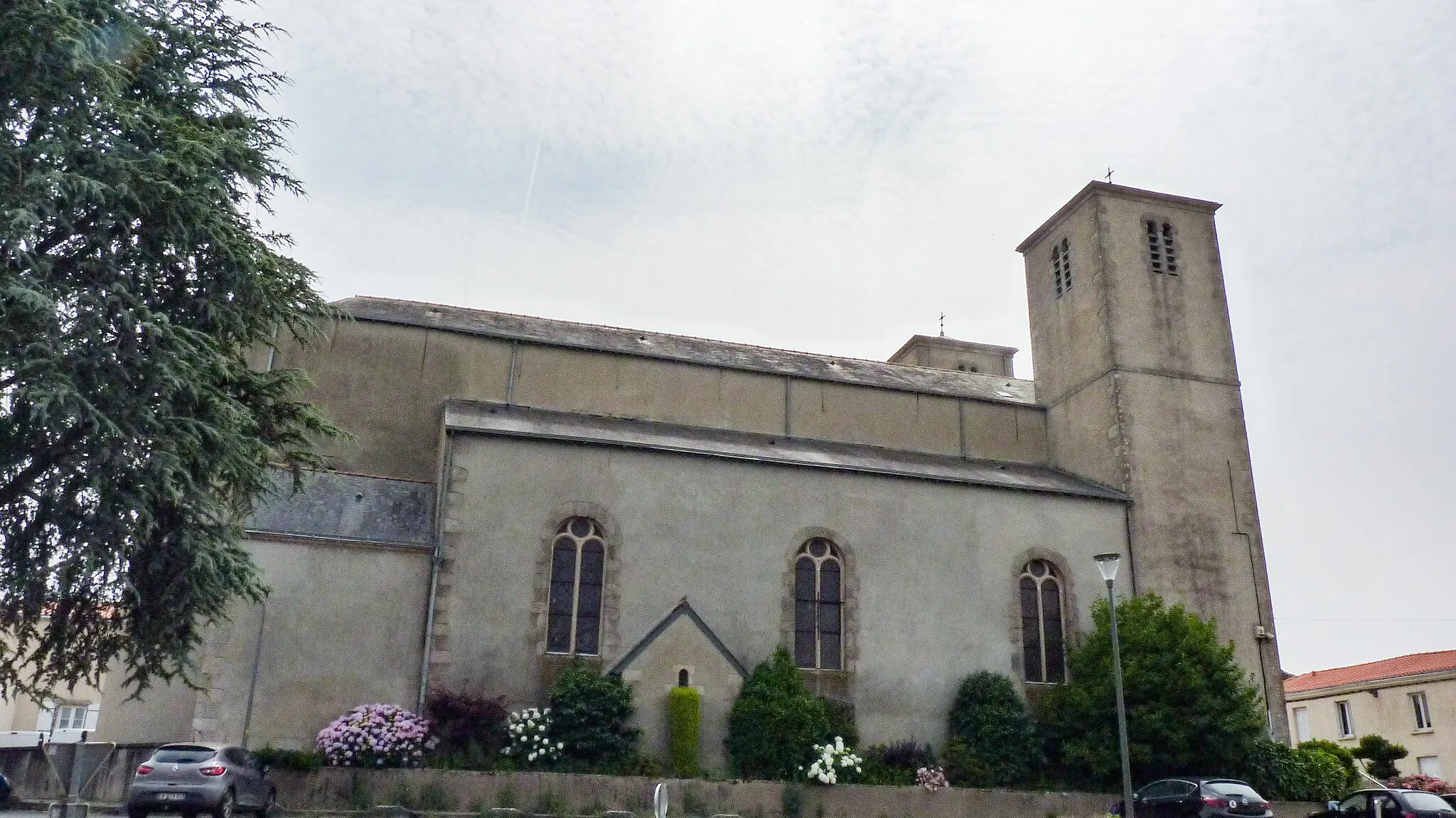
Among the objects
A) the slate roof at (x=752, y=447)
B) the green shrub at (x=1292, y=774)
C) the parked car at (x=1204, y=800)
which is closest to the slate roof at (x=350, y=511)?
the slate roof at (x=752, y=447)

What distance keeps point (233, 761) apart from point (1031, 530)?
57.8 ft

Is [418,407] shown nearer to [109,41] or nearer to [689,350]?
[689,350]

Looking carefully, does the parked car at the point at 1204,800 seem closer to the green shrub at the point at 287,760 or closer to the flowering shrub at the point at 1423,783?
the flowering shrub at the point at 1423,783

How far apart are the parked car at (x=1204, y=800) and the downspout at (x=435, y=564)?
42.3 ft

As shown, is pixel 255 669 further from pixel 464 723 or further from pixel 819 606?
pixel 819 606

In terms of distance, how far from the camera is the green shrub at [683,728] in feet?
70.6

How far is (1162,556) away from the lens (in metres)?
27.6

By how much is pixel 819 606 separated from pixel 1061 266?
13.1m

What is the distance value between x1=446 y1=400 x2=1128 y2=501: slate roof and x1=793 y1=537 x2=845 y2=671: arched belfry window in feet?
6.57

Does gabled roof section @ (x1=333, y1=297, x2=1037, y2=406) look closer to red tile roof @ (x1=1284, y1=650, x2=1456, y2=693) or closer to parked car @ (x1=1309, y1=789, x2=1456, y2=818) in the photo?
parked car @ (x1=1309, y1=789, x2=1456, y2=818)

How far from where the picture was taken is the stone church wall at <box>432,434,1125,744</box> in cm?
2273

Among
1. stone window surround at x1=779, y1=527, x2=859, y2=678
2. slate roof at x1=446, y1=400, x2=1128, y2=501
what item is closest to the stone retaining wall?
stone window surround at x1=779, y1=527, x2=859, y2=678

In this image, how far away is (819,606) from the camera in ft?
Answer: 82.0

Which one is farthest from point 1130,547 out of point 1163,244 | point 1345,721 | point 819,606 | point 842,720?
point 1345,721
